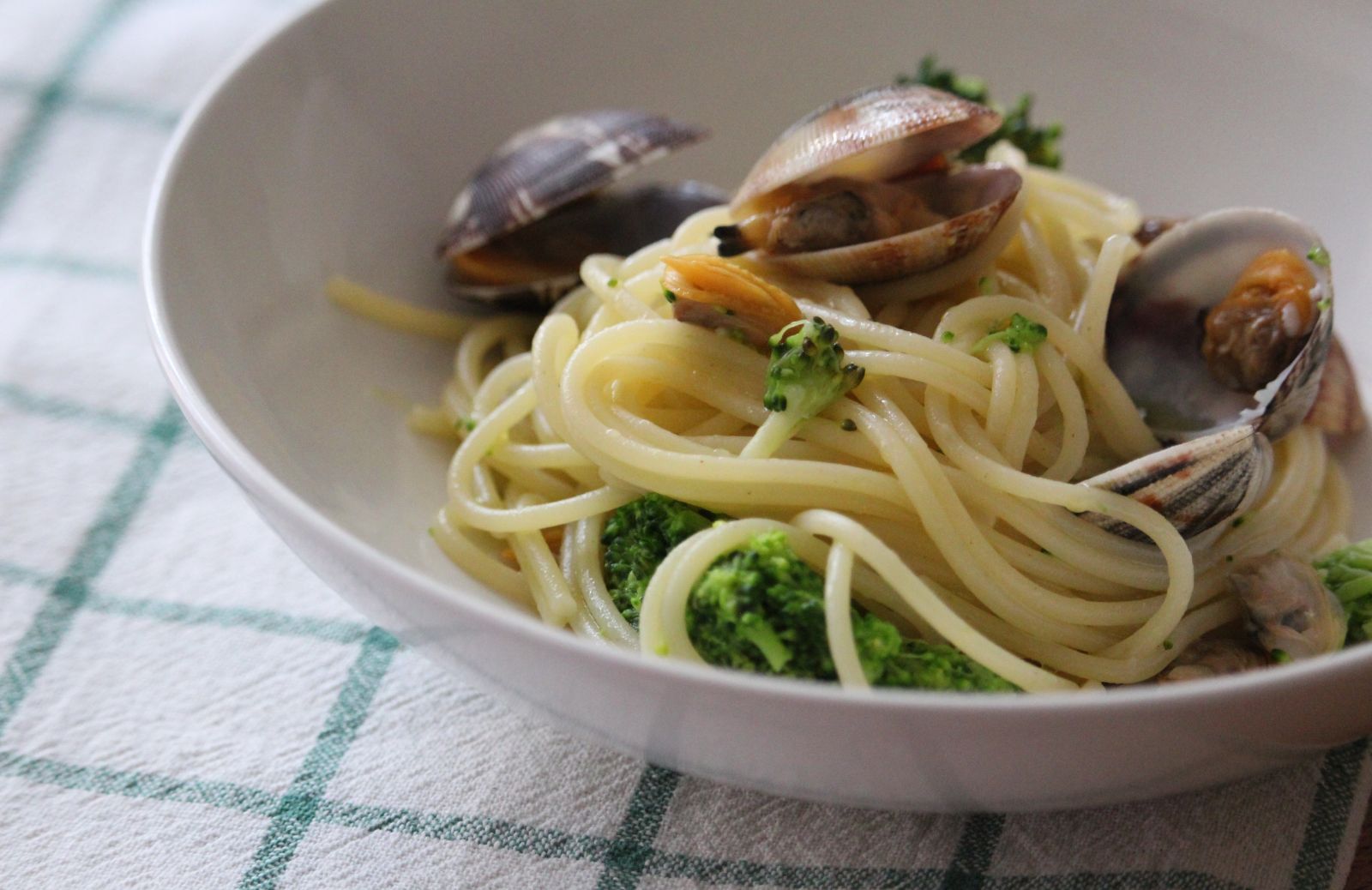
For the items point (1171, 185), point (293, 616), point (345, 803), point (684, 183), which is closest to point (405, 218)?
point (684, 183)

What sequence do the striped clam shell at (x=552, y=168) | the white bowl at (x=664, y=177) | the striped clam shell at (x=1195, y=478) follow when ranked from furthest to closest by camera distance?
the striped clam shell at (x=552, y=168)
the striped clam shell at (x=1195, y=478)
the white bowl at (x=664, y=177)

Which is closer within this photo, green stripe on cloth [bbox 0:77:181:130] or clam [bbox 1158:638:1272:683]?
clam [bbox 1158:638:1272:683]

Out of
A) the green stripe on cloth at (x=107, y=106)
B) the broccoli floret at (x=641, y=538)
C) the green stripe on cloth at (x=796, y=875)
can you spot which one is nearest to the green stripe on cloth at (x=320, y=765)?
the broccoli floret at (x=641, y=538)

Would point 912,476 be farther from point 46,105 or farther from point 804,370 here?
point 46,105

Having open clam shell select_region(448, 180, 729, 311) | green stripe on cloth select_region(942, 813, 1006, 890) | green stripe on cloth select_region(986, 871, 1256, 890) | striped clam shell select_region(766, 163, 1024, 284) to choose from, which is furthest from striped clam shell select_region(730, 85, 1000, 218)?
green stripe on cloth select_region(986, 871, 1256, 890)

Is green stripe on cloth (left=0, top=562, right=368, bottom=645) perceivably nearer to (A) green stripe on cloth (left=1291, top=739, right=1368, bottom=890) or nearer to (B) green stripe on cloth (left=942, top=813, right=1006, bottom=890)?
(B) green stripe on cloth (left=942, top=813, right=1006, bottom=890)

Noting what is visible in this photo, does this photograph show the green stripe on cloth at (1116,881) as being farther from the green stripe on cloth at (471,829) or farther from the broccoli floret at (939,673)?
the green stripe on cloth at (471,829)
